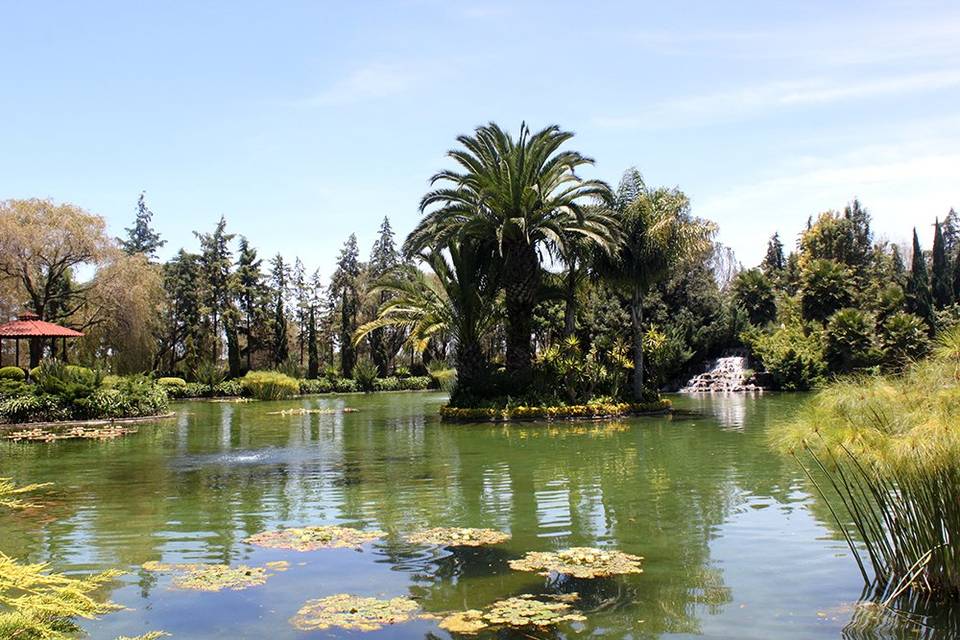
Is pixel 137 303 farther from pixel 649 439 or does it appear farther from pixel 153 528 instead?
pixel 153 528

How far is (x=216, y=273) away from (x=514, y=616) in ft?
164

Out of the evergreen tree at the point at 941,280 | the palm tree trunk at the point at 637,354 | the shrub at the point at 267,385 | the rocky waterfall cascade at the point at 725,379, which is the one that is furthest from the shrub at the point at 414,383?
the evergreen tree at the point at 941,280

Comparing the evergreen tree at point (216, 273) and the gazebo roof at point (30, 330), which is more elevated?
the evergreen tree at point (216, 273)

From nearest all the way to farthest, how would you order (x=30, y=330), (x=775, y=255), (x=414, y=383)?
(x=30, y=330) → (x=414, y=383) → (x=775, y=255)

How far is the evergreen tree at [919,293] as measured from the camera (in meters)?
44.1

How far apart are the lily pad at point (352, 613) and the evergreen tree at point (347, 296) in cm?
4051

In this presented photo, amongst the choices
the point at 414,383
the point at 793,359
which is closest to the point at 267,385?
the point at 414,383

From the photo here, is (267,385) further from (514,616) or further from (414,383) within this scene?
(514,616)

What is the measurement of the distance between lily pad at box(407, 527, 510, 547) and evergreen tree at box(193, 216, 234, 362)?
45.2 m

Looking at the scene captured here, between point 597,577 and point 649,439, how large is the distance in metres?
12.2

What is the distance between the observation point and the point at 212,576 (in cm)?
739

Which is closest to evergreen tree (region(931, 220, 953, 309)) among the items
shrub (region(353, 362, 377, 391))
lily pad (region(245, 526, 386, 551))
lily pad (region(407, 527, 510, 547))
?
shrub (region(353, 362, 377, 391))

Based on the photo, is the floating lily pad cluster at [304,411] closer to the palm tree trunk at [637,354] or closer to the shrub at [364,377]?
the palm tree trunk at [637,354]

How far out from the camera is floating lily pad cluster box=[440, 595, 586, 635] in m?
5.93
